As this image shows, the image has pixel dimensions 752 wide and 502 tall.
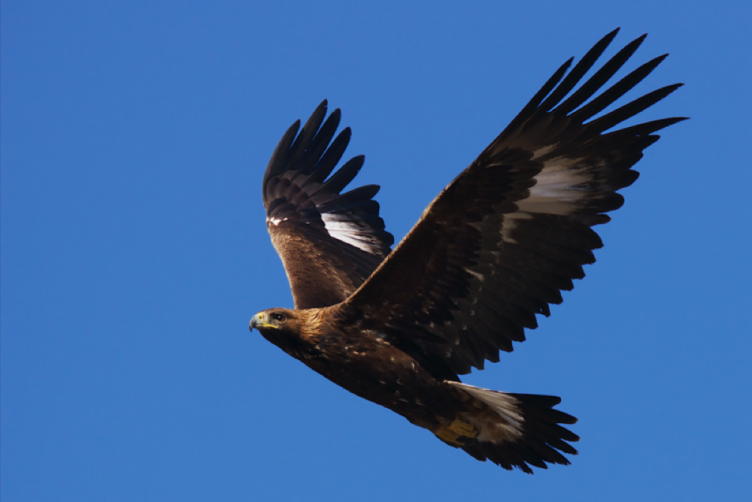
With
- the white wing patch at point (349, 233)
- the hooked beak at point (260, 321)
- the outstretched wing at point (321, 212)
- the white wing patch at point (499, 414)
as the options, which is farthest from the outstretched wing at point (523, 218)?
the white wing patch at point (349, 233)

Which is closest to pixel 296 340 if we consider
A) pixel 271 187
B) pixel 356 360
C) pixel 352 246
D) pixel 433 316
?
pixel 356 360

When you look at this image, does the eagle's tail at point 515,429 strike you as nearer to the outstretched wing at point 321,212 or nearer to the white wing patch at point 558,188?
the white wing patch at point 558,188

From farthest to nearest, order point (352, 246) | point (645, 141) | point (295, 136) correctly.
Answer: point (295, 136), point (352, 246), point (645, 141)

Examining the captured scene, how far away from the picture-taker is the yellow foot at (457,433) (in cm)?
822

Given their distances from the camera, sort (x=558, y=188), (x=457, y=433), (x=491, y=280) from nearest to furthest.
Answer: (x=558, y=188) → (x=491, y=280) → (x=457, y=433)

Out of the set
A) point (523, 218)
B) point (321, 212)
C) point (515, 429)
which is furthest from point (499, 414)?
point (321, 212)

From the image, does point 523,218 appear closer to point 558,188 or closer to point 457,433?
point 558,188

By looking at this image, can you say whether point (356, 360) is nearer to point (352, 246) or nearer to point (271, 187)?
point (352, 246)

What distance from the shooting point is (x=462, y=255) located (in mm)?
7359

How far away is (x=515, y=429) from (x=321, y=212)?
12.6ft

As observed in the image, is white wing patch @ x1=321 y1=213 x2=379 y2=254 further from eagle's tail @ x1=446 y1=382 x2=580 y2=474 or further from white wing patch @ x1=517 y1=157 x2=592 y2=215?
white wing patch @ x1=517 y1=157 x2=592 y2=215

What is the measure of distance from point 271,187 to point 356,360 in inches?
154

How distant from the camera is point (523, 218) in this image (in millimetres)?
7234

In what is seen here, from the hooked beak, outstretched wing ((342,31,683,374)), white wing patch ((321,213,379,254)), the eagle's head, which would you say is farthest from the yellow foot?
white wing patch ((321,213,379,254))
